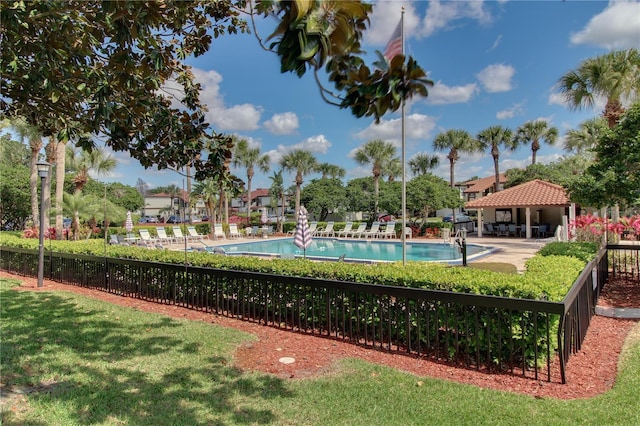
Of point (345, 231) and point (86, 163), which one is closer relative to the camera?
point (86, 163)

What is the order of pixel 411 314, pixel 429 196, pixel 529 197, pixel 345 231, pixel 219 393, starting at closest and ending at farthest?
pixel 219 393, pixel 411 314, pixel 529 197, pixel 429 196, pixel 345 231

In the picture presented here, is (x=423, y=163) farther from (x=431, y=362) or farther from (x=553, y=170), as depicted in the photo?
(x=431, y=362)

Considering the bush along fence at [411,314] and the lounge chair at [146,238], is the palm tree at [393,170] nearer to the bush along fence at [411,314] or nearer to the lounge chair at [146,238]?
the lounge chair at [146,238]

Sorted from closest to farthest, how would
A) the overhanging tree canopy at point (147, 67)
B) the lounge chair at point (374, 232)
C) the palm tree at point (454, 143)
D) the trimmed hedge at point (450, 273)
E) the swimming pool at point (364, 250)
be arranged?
the overhanging tree canopy at point (147, 67) < the trimmed hedge at point (450, 273) < the swimming pool at point (364, 250) < the lounge chair at point (374, 232) < the palm tree at point (454, 143)

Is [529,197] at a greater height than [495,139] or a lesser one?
lesser

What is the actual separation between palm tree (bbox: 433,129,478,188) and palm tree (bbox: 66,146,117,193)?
32.2m

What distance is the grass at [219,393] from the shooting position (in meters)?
3.10

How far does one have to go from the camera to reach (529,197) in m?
24.3

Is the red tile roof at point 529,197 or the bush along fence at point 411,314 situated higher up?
the red tile roof at point 529,197

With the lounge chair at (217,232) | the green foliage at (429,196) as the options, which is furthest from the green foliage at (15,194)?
the green foliage at (429,196)

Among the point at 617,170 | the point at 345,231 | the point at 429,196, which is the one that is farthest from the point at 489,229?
the point at 617,170

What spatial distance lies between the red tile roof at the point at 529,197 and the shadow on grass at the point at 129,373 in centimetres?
2305

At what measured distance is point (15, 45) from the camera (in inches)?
149

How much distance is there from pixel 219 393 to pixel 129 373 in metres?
1.18
